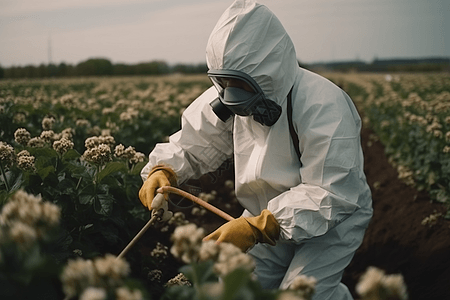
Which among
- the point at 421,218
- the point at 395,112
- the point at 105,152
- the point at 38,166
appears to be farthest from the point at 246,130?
the point at 395,112

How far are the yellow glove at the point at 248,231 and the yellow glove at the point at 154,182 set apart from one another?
1.80 feet

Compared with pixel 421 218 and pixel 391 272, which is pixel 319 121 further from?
pixel 421 218

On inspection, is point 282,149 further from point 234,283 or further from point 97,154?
point 234,283

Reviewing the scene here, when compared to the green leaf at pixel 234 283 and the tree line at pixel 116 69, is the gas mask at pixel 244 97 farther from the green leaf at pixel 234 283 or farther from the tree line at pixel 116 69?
the tree line at pixel 116 69

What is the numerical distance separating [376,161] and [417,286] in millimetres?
4272

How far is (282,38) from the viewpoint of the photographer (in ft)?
8.33

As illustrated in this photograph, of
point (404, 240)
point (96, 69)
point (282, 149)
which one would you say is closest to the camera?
point (282, 149)

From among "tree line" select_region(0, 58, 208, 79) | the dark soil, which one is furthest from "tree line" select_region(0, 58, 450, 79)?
the dark soil

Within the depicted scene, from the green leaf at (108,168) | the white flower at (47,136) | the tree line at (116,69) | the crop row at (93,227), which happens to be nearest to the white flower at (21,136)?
the crop row at (93,227)

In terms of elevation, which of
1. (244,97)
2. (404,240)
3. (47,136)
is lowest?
(404,240)

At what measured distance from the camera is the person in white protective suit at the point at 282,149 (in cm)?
241

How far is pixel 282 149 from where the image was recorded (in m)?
2.71

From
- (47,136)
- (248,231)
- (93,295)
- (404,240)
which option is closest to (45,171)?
(47,136)

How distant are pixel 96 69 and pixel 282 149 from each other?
2320 inches
